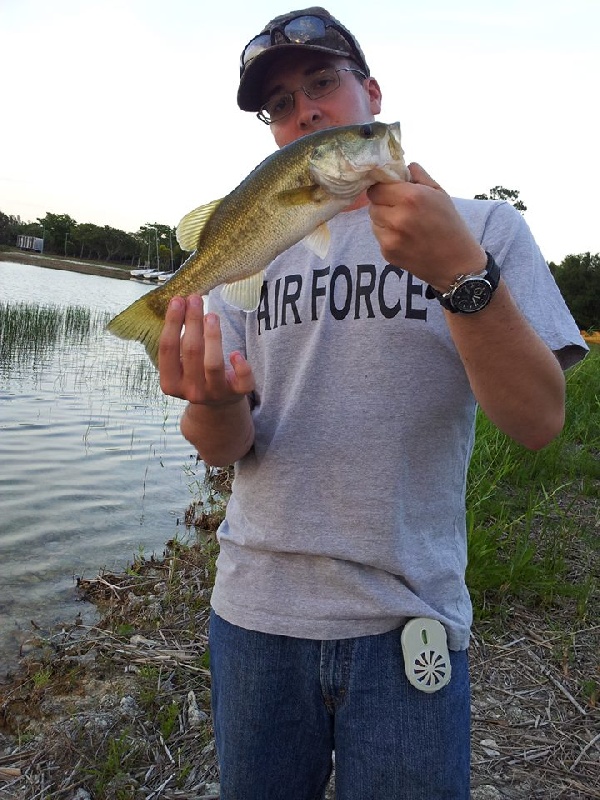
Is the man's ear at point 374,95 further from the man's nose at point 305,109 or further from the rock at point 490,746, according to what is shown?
the rock at point 490,746

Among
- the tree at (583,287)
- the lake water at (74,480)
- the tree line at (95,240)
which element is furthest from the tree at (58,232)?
the lake water at (74,480)

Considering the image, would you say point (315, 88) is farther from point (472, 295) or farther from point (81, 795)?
point (81, 795)

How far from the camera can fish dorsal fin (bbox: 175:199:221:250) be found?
86.8 inches

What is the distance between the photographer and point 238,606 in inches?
72.2

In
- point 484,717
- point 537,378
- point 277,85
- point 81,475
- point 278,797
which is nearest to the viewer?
point 537,378

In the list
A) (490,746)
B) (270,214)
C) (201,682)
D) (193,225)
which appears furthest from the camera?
(201,682)

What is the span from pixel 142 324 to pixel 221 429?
0.52 metres

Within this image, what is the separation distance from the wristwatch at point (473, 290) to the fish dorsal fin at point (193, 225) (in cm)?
105

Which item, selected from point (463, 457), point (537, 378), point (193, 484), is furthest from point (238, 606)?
point (193, 484)

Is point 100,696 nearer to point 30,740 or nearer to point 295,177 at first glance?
point 30,740

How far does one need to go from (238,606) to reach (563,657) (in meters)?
2.56

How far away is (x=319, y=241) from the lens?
6.20 ft

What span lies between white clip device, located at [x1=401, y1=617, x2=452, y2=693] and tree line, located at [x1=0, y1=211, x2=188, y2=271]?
106803 millimetres

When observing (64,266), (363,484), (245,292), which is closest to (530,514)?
(363,484)
